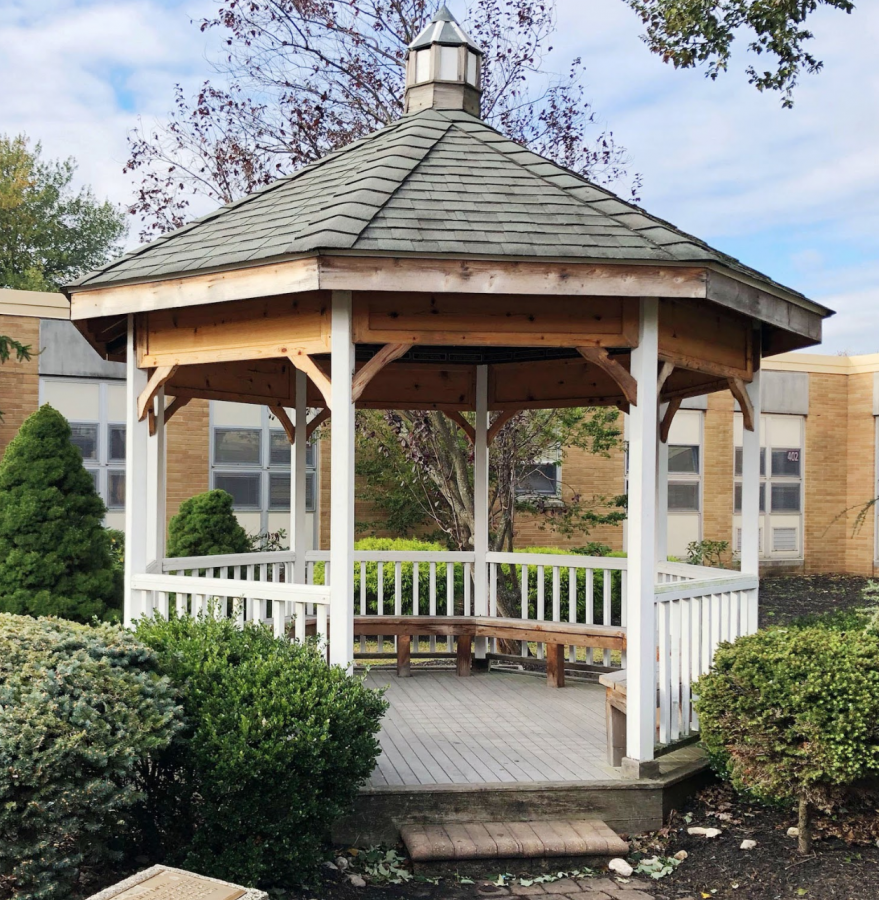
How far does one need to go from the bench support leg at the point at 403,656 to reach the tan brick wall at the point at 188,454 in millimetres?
7878

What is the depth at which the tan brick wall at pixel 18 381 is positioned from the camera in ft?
46.8

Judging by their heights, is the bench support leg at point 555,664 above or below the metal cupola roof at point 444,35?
below

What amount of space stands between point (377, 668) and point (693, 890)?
4.52 metres

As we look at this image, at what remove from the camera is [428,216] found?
555 cm

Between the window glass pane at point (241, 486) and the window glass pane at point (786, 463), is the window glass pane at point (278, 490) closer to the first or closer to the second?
the window glass pane at point (241, 486)

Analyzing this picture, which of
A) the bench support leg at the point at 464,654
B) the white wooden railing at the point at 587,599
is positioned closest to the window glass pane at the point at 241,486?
the white wooden railing at the point at 587,599

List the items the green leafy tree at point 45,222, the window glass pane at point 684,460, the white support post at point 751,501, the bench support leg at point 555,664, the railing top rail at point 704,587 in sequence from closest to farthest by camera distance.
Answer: the railing top rail at point 704,587
the white support post at point 751,501
the bench support leg at point 555,664
the window glass pane at point 684,460
the green leafy tree at point 45,222

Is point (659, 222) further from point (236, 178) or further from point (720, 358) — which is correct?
point (236, 178)

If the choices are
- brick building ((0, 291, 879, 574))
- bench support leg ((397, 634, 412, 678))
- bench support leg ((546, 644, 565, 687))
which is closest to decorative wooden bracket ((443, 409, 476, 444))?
bench support leg ((397, 634, 412, 678))

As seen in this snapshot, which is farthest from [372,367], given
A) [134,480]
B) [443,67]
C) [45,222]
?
[45,222]

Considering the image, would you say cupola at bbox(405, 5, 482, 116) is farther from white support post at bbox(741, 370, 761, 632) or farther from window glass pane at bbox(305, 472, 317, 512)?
window glass pane at bbox(305, 472, 317, 512)

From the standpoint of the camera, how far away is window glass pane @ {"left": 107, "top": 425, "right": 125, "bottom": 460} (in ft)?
49.8

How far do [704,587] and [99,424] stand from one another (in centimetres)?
1138

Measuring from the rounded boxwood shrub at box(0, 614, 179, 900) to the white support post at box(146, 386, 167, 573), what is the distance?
3131 millimetres
